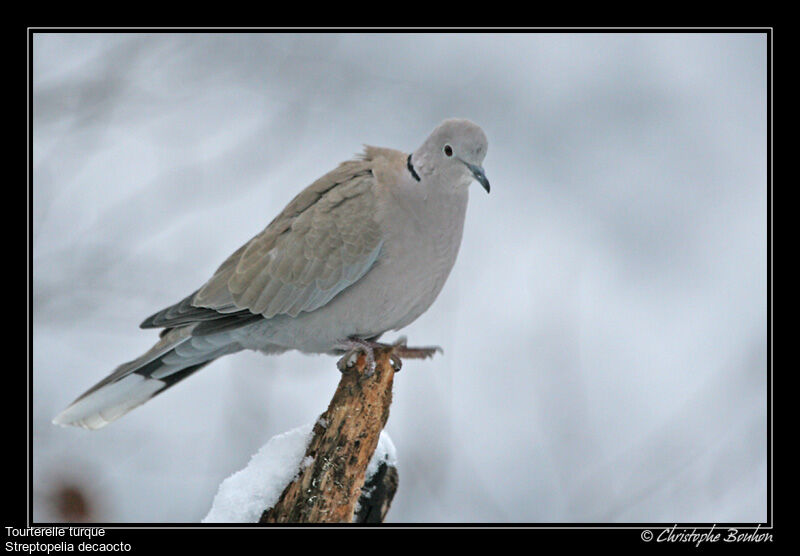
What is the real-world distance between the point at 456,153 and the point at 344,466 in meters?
1.46

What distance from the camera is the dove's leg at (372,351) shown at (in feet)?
12.7

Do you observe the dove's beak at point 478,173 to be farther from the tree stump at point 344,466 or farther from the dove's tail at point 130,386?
the dove's tail at point 130,386

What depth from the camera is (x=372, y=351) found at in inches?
153

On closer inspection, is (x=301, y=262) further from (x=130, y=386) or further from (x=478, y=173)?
(x=130, y=386)

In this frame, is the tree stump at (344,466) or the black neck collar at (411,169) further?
the black neck collar at (411,169)

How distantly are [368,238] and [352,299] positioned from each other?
0.29m

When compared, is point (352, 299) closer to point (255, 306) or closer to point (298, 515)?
point (255, 306)

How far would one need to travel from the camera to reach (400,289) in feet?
13.1

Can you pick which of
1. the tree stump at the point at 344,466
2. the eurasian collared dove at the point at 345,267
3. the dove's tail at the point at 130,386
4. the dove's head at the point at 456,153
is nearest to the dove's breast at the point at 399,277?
the eurasian collared dove at the point at 345,267

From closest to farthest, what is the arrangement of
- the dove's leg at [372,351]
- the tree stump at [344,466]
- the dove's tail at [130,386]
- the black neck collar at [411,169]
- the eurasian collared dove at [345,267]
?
the tree stump at [344,466] < the dove's leg at [372,351] < the eurasian collared dove at [345,267] < the black neck collar at [411,169] < the dove's tail at [130,386]

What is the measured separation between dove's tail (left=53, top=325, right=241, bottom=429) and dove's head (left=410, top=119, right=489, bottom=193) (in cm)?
132
